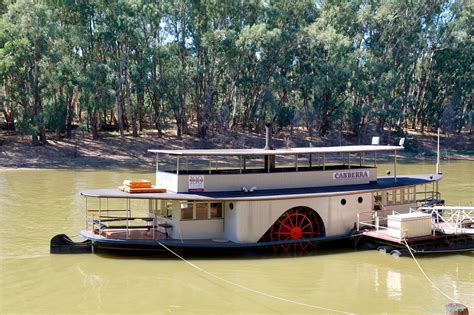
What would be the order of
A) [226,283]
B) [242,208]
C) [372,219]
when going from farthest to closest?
[372,219], [242,208], [226,283]

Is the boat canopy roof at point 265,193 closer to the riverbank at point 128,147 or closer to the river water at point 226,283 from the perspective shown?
the river water at point 226,283

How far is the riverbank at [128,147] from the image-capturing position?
151ft

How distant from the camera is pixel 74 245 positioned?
Answer: 59.4ft

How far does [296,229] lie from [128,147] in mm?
34327

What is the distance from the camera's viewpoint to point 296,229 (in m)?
18.9

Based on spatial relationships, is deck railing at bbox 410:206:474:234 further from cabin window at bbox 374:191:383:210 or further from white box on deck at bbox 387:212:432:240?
cabin window at bbox 374:191:383:210

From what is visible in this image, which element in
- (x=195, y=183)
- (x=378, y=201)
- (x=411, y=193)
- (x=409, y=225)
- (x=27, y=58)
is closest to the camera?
(x=195, y=183)

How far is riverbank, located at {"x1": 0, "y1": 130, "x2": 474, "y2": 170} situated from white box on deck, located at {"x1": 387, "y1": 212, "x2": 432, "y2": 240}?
897 inches

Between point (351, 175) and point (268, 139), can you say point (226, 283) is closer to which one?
point (268, 139)

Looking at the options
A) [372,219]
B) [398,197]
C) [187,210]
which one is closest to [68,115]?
[187,210]

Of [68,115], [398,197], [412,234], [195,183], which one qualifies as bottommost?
[412,234]

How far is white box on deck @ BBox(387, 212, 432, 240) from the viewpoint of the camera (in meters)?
18.2

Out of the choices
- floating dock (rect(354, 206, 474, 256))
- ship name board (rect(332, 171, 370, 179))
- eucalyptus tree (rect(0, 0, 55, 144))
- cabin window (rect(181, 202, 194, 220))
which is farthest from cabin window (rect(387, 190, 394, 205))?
eucalyptus tree (rect(0, 0, 55, 144))

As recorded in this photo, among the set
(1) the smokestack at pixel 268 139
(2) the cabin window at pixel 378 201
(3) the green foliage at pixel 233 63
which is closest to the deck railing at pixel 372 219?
(2) the cabin window at pixel 378 201
